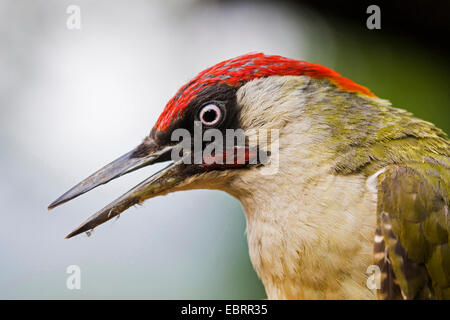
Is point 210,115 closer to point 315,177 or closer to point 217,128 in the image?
point 217,128

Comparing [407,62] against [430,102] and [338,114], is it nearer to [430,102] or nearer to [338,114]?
[430,102]

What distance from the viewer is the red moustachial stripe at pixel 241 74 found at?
190 centimetres

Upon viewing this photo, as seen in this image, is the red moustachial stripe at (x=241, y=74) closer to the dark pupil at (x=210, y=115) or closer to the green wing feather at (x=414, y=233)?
the dark pupil at (x=210, y=115)

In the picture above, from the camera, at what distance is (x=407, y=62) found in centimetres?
452

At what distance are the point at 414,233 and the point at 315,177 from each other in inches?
16.0

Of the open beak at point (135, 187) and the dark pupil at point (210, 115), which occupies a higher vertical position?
the dark pupil at point (210, 115)

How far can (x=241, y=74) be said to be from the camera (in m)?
1.94

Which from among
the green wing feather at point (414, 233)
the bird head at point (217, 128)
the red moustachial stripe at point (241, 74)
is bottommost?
the green wing feather at point (414, 233)

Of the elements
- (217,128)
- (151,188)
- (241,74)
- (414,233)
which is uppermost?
(241,74)

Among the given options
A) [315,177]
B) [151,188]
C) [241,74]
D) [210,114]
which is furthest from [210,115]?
[315,177]

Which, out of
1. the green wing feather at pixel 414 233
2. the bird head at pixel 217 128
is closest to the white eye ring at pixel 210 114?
the bird head at pixel 217 128

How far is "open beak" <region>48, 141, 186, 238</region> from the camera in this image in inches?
73.3

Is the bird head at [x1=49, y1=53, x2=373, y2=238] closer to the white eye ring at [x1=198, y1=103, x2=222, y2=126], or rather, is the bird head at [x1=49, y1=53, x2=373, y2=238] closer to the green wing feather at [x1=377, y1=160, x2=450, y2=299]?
the white eye ring at [x1=198, y1=103, x2=222, y2=126]

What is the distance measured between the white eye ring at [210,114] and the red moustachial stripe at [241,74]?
0.07 meters
